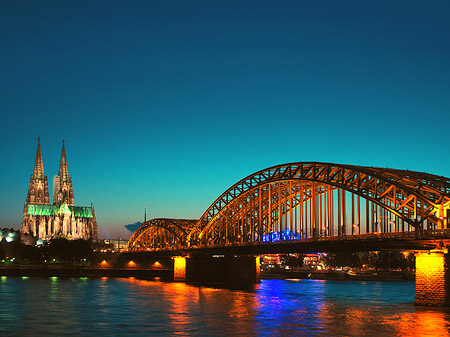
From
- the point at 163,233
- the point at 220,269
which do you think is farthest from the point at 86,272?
the point at 220,269

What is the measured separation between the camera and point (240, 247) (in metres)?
98.5

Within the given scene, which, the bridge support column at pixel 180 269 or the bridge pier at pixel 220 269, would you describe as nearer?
the bridge pier at pixel 220 269

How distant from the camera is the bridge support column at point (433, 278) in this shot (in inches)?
2286

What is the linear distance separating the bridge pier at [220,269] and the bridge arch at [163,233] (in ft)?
54.3

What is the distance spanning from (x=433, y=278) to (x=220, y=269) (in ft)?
192

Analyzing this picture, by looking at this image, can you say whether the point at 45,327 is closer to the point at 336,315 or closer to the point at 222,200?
the point at 336,315

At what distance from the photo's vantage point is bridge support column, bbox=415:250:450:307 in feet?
190

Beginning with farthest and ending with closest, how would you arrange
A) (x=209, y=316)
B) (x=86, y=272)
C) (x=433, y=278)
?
(x=86, y=272) < (x=433, y=278) < (x=209, y=316)

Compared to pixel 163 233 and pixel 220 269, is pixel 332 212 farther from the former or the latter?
pixel 163 233

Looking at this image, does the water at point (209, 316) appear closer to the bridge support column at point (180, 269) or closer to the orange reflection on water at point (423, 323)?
the orange reflection on water at point (423, 323)

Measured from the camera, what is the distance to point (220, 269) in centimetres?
11375

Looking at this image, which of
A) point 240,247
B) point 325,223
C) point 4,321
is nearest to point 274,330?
point 4,321

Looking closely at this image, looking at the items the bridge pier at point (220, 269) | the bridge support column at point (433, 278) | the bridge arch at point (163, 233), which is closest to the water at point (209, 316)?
the bridge support column at point (433, 278)

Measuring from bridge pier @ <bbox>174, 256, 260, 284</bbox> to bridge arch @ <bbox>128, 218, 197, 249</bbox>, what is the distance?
54.3 ft
